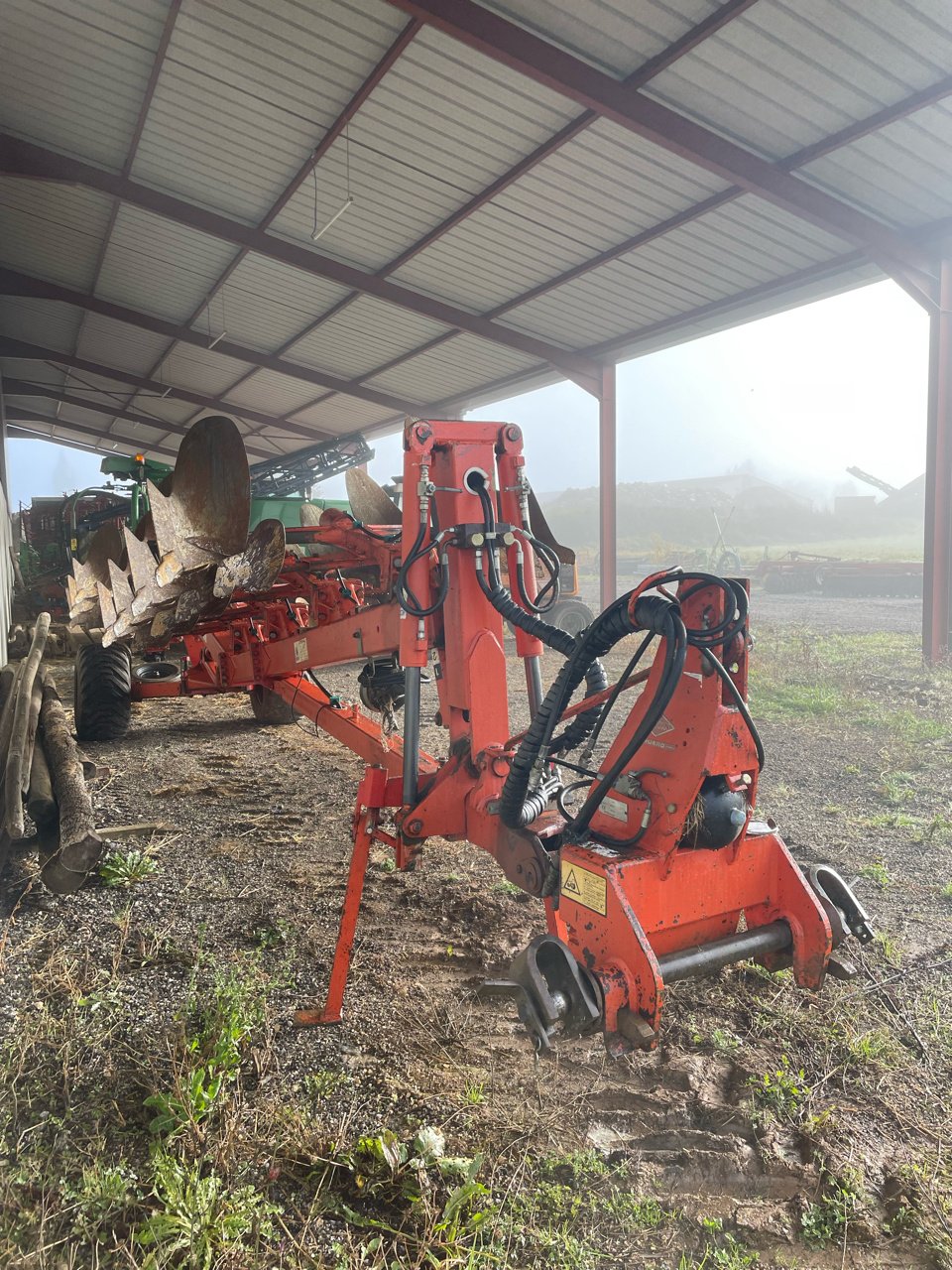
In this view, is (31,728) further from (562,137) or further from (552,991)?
(562,137)

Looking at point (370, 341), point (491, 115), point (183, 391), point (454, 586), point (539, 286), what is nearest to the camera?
point (454, 586)

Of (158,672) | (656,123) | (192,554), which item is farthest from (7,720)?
(656,123)

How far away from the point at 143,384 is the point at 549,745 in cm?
2032

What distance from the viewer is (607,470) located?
43.2ft

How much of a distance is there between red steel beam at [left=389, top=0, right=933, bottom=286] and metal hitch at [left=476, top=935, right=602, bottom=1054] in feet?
21.7

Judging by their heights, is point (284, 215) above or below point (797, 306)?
above

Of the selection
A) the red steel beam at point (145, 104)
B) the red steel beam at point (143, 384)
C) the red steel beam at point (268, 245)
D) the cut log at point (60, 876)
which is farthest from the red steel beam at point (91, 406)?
the cut log at point (60, 876)

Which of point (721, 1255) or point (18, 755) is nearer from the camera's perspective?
point (721, 1255)

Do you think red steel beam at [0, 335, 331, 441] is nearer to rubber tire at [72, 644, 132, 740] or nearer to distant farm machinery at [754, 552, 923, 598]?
distant farm machinery at [754, 552, 923, 598]

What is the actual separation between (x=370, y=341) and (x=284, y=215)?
13.0 ft

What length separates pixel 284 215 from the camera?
10.5 metres

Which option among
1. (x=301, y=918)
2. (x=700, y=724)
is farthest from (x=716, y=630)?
(x=301, y=918)

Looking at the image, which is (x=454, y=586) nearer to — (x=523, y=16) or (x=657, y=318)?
(x=523, y=16)

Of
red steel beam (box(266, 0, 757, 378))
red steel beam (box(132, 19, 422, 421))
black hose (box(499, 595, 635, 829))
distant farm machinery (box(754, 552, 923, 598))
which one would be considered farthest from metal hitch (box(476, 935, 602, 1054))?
distant farm machinery (box(754, 552, 923, 598))
